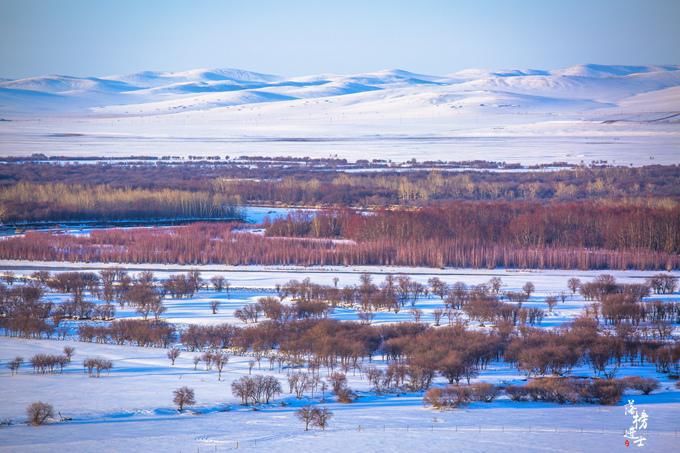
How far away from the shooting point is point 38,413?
940cm

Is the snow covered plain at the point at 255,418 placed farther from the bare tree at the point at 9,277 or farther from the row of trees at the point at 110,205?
the row of trees at the point at 110,205

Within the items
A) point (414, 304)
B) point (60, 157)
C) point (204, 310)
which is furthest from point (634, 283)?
point (60, 157)

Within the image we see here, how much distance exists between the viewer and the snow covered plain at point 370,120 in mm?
59219

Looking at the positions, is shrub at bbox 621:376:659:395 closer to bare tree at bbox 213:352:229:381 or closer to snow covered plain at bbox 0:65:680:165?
bare tree at bbox 213:352:229:381

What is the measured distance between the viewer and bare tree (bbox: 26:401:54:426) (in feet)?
30.8

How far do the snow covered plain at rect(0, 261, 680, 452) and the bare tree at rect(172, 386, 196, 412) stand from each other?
86mm

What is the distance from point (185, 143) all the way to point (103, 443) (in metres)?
62.5

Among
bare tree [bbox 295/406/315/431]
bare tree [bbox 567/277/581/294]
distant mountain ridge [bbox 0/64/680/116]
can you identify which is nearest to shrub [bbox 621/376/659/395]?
bare tree [bbox 295/406/315/431]

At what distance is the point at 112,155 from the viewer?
56.1 m

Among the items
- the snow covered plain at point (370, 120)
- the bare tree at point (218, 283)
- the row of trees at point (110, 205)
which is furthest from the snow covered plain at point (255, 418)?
the snow covered plain at point (370, 120)

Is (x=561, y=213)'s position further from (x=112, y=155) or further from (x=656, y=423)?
(x=112, y=155)

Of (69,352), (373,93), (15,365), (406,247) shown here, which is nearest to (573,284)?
(406,247)

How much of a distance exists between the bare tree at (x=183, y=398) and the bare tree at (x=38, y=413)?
1277 millimetres

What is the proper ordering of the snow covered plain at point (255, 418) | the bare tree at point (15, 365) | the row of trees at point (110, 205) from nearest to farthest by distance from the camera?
the snow covered plain at point (255, 418), the bare tree at point (15, 365), the row of trees at point (110, 205)
